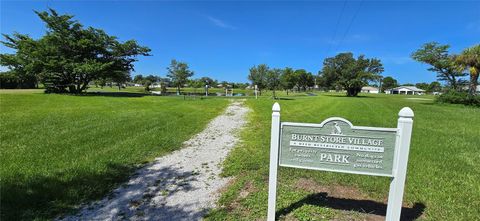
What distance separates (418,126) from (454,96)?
1869cm

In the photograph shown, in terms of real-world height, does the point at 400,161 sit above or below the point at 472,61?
below

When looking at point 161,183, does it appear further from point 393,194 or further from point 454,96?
point 454,96

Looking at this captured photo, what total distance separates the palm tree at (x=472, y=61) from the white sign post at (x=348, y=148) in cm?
2652

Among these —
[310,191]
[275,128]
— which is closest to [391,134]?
[275,128]

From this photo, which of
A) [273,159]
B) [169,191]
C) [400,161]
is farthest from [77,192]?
[400,161]

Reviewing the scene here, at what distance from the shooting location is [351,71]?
46.4 metres

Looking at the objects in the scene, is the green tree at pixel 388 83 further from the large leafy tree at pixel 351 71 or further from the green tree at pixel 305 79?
the large leafy tree at pixel 351 71

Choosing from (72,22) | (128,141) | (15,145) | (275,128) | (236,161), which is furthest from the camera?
(72,22)

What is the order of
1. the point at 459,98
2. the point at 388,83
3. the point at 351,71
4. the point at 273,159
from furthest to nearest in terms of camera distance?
the point at 388,83 < the point at 351,71 < the point at 459,98 < the point at 273,159

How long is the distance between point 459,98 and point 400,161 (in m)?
26.8

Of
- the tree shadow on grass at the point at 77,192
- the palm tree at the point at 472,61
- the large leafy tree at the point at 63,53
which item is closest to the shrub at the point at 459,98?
the palm tree at the point at 472,61

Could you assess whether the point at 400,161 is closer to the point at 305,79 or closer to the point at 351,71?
the point at 351,71

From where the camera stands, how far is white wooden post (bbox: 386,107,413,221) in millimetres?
2602

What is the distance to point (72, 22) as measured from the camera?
26859mm
